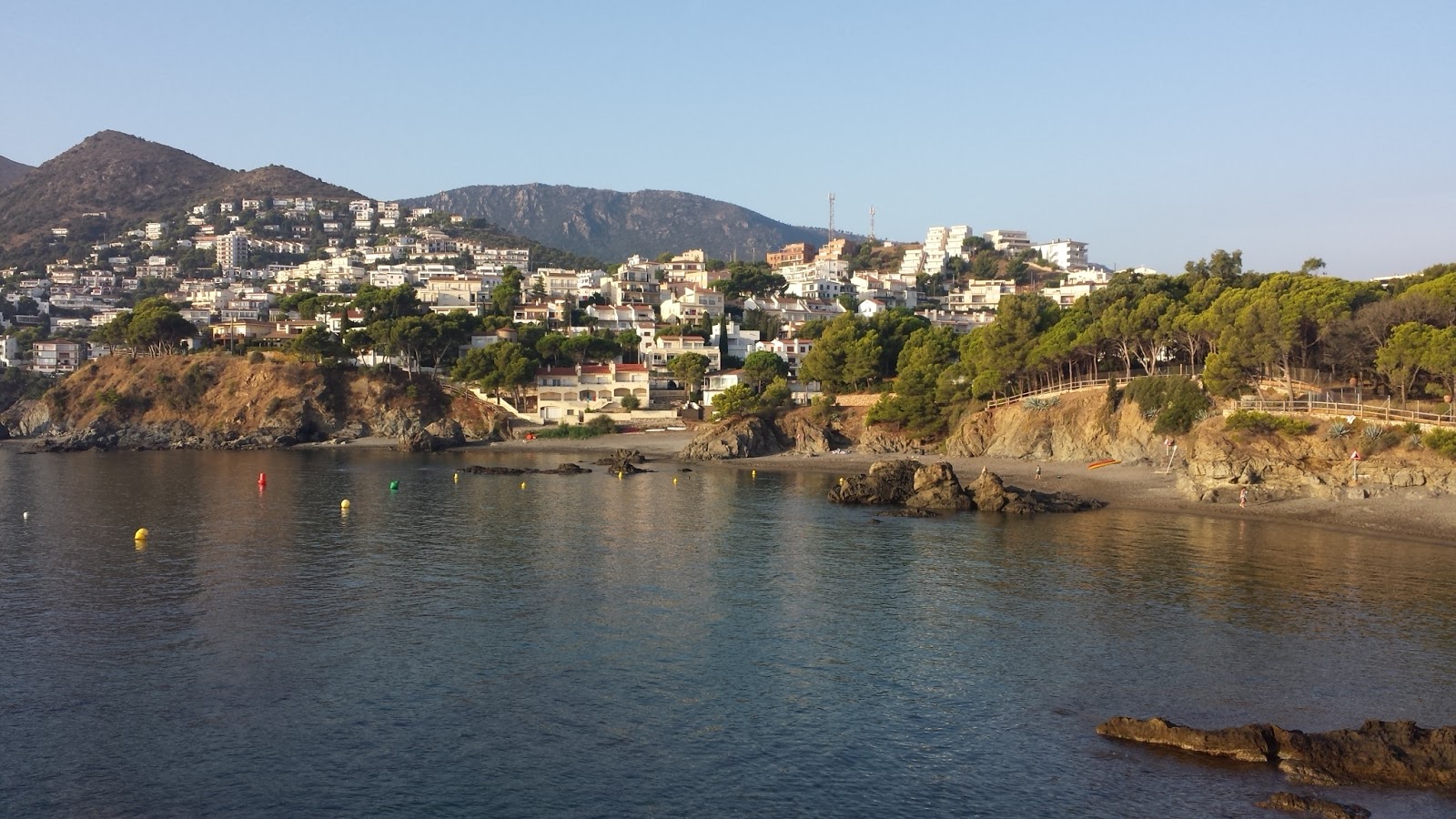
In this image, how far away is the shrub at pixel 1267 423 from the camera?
5447 centimetres

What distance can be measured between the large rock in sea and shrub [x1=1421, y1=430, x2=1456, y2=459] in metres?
44.7

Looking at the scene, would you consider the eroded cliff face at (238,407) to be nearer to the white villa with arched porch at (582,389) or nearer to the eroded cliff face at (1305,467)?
the white villa with arched porch at (582,389)

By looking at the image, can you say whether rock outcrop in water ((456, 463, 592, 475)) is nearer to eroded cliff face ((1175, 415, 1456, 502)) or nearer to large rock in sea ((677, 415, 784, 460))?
large rock in sea ((677, 415, 784, 460))

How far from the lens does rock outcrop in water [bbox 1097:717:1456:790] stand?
1923 cm

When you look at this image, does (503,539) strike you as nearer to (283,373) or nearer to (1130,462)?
(1130,462)

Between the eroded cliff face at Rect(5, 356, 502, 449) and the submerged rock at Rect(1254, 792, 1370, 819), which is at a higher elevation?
the eroded cliff face at Rect(5, 356, 502, 449)

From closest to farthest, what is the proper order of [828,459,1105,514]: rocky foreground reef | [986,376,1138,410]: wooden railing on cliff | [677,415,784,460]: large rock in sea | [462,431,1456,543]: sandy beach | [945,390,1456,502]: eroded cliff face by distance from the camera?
[462,431,1456,543]: sandy beach
[945,390,1456,502]: eroded cliff face
[828,459,1105,514]: rocky foreground reef
[986,376,1138,410]: wooden railing on cliff
[677,415,784,460]: large rock in sea

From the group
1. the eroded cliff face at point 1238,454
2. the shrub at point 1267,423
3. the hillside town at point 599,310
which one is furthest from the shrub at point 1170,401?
the hillside town at point 599,310

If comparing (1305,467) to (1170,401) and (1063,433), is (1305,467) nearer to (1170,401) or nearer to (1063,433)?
(1170,401)

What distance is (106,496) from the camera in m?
56.6

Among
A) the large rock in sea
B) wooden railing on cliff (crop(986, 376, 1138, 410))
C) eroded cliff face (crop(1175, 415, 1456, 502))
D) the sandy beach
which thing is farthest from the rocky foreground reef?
the large rock in sea

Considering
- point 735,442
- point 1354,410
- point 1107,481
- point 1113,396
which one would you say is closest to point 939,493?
point 1107,481

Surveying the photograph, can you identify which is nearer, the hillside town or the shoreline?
the shoreline

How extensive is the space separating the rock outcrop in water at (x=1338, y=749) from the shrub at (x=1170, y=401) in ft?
144
